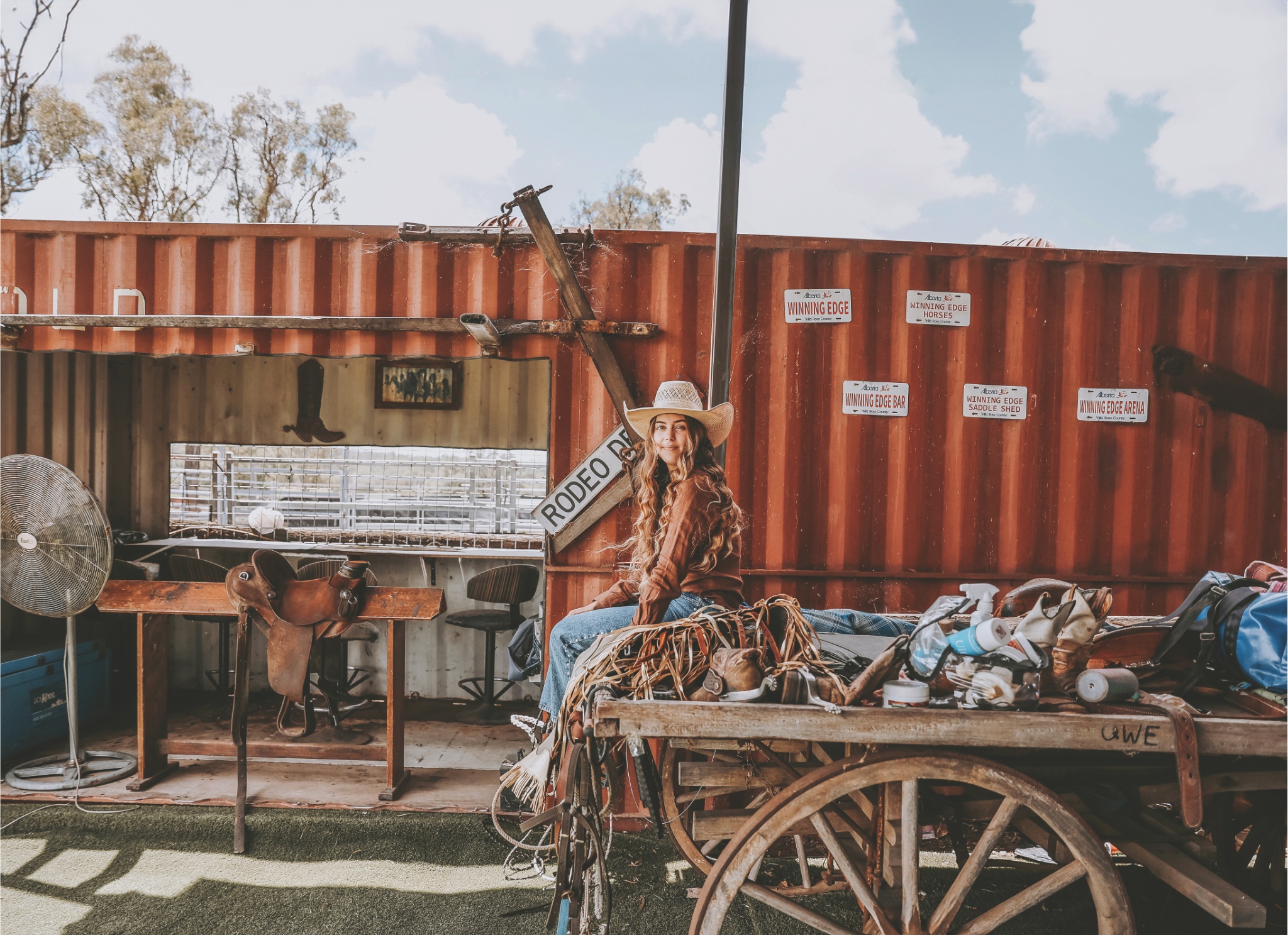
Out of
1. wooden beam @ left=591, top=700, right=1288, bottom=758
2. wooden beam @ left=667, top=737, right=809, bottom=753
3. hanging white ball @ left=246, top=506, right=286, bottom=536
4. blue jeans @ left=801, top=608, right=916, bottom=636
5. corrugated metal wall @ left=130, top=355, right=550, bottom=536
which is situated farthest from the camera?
corrugated metal wall @ left=130, top=355, right=550, bottom=536

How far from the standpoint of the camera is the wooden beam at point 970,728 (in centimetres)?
202

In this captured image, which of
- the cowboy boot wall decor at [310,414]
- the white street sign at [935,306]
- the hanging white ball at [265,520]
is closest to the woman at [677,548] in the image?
the white street sign at [935,306]

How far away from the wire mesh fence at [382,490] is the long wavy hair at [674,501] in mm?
3293

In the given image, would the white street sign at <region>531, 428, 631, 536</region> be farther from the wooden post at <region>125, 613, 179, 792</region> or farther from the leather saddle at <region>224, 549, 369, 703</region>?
the wooden post at <region>125, 613, 179, 792</region>

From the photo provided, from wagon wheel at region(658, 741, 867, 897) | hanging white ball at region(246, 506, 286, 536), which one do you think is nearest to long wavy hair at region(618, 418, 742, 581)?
wagon wheel at region(658, 741, 867, 897)

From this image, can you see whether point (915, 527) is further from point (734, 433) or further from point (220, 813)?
point (220, 813)

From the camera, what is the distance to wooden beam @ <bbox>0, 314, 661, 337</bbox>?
379cm

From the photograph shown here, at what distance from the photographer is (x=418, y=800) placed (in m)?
3.84

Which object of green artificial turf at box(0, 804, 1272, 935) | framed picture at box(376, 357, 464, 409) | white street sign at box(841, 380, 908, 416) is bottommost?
green artificial turf at box(0, 804, 1272, 935)

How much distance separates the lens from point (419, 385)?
636cm

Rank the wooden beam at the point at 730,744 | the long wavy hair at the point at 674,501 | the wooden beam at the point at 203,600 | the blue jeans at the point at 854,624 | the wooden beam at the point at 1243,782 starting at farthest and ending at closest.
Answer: the wooden beam at the point at 203,600
the blue jeans at the point at 854,624
the long wavy hair at the point at 674,501
the wooden beam at the point at 730,744
the wooden beam at the point at 1243,782

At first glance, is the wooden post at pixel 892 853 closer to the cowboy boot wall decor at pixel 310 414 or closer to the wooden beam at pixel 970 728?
the wooden beam at pixel 970 728

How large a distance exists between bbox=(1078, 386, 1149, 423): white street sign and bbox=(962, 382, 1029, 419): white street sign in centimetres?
38

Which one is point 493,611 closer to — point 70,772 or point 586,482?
point 586,482
